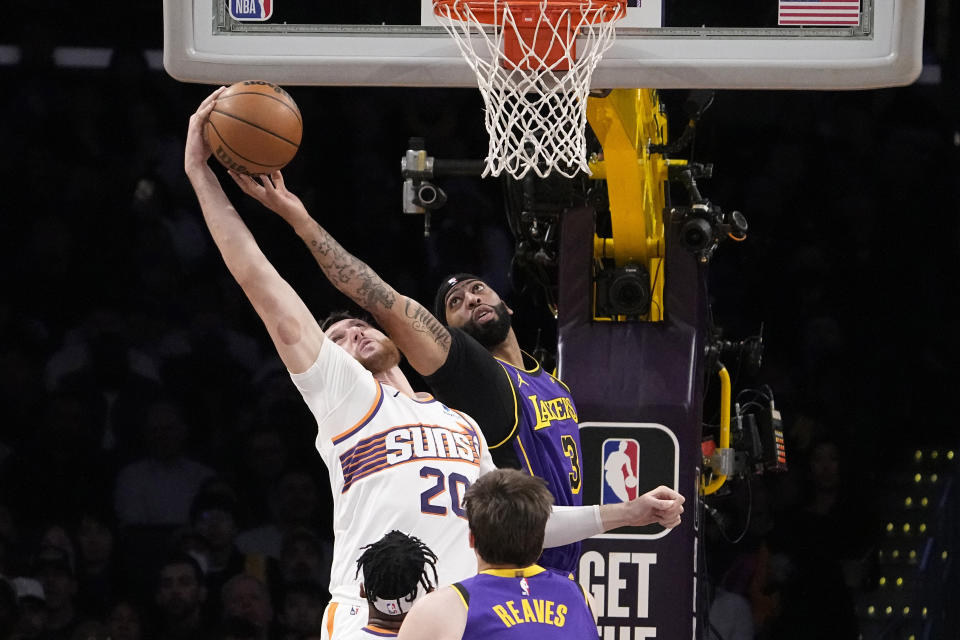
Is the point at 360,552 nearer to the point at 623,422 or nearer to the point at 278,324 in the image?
the point at 278,324

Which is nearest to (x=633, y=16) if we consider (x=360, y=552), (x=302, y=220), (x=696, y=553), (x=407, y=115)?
(x=302, y=220)

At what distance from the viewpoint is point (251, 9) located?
4.54 meters

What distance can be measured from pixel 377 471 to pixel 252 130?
3.56 feet

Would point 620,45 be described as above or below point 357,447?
above

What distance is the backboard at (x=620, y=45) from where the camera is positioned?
4.38 metres

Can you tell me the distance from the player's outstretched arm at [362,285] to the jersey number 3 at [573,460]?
104 centimetres

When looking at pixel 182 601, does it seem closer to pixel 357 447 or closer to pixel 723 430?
pixel 723 430

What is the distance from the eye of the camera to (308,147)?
362 inches

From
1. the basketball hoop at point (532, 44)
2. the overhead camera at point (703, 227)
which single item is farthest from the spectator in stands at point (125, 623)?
the basketball hoop at point (532, 44)

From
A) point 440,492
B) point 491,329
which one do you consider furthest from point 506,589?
point 491,329

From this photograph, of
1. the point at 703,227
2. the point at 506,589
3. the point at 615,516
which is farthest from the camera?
the point at 703,227

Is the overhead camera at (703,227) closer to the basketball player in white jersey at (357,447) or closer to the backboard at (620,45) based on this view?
the backboard at (620,45)

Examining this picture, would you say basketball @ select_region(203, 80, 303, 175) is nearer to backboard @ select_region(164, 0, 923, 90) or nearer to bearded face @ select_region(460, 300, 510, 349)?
backboard @ select_region(164, 0, 923, 90)

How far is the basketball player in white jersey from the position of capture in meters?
3.77
